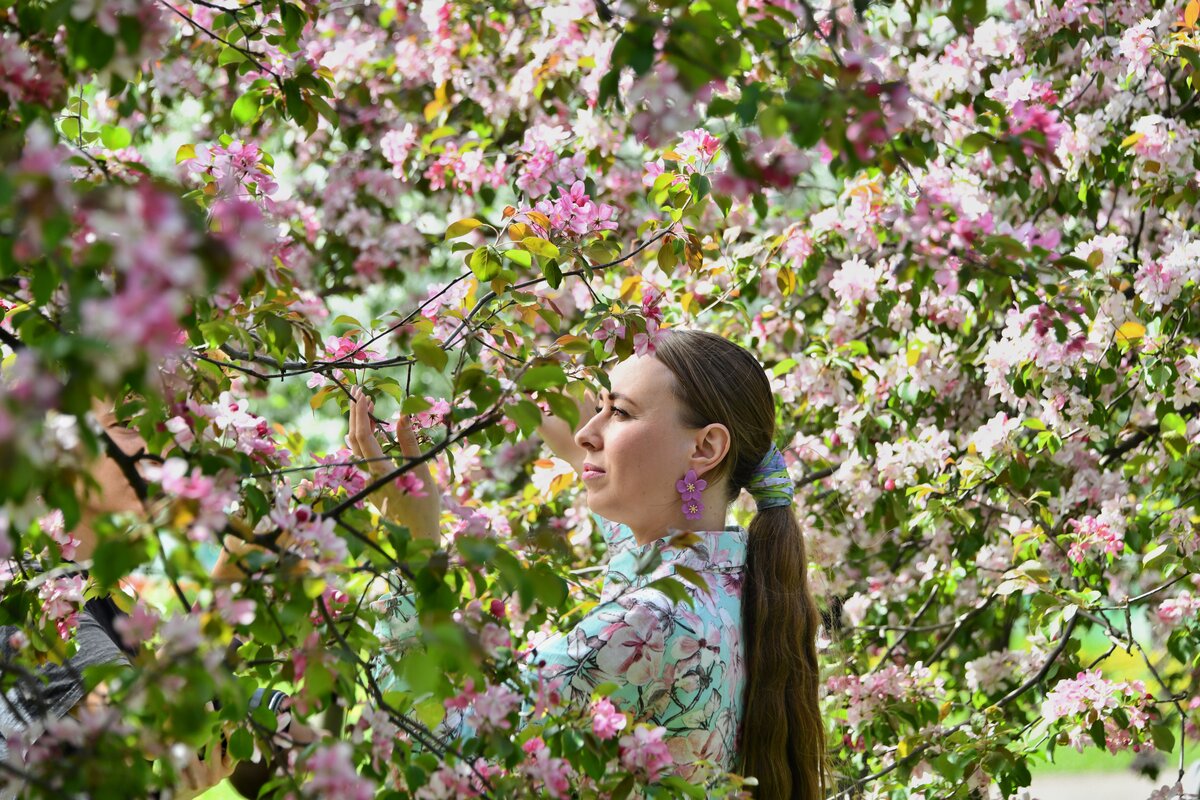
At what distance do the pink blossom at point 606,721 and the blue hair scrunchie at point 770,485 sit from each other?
0.92m

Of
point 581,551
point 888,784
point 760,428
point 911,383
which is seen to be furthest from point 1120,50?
point 581,551

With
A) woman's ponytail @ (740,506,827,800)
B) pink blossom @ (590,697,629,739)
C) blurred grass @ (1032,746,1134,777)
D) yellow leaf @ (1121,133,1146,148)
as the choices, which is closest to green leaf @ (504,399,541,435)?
pink blossom @ (590,697,629,739)

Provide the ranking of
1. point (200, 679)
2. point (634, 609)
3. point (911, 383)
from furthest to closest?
point (911, 383)
point (634, 609)
point (200, 679)

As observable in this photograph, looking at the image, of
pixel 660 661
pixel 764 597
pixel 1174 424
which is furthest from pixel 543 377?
pixel 1174 424

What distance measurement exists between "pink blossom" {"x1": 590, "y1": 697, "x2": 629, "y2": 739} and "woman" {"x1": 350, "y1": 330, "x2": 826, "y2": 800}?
402 mm

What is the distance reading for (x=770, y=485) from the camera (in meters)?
2.53

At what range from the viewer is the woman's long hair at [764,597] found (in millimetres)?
2309

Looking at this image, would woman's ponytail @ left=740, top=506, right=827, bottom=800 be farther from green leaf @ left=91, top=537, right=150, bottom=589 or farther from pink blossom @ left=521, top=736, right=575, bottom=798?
green leaf @ left=91, top=537, right=150, bottom=589

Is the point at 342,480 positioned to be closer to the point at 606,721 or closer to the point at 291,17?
the point at 606,721

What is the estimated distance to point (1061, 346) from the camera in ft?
9.38

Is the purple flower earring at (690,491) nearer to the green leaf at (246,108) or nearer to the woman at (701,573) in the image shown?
the woman at (701,573)

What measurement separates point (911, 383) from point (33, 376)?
8.94 feet

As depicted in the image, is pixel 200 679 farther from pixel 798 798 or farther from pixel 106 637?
pixel 798 798

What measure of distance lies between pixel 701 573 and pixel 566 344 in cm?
72
